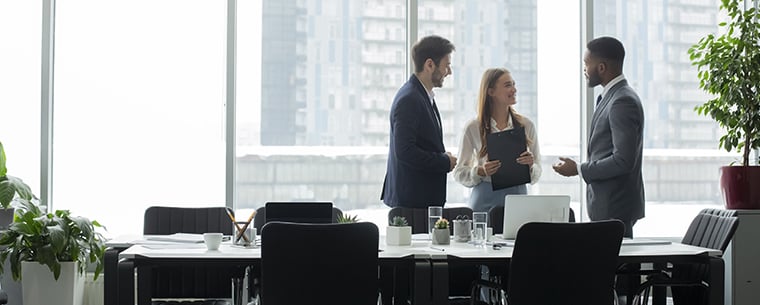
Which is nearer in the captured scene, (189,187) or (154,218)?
(154,218)

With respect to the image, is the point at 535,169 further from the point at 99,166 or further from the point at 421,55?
the point at 99,166

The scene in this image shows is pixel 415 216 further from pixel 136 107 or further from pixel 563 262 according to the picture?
pixel 136 107

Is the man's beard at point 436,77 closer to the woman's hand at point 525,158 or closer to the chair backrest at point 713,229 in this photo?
the woman's hand at point 525,158

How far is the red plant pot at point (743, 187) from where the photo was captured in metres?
5.71

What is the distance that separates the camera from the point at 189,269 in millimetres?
4344

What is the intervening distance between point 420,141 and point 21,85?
2.87 m

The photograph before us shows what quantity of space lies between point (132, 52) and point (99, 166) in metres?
0.82

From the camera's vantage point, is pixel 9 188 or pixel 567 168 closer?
pixel 567 168

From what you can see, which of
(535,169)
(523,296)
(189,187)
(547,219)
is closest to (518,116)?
(535,169)

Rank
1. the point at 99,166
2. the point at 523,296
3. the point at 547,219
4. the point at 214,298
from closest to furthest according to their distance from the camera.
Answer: the point at 523,296
the point at 547,219
the point at 214,298
the point at 99,166

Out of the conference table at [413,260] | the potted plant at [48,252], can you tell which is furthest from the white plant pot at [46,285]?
the conference table at [413,260]

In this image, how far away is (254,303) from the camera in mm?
4031

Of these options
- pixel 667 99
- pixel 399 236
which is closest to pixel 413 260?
pixel 399 236

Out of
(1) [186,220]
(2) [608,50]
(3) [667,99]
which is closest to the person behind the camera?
(1) [186,220]
